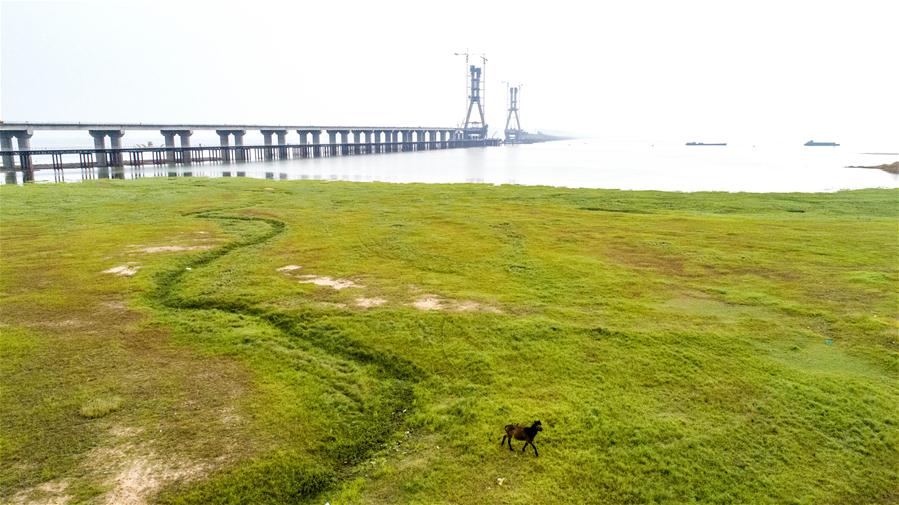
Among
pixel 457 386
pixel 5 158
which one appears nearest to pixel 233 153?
pixel 5 158

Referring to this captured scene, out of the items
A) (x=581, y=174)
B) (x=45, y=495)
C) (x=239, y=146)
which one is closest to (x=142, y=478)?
(x=45, y=495)

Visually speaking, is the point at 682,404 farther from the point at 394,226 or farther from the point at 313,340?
the point at 394,226

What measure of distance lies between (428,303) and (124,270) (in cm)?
647

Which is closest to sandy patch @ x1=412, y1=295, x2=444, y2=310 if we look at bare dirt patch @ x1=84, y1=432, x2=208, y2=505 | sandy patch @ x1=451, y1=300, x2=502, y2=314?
sandy patch @ x1=451, y1=300, x2=502, y2=314

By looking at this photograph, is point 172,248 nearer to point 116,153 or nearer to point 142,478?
point 142,478

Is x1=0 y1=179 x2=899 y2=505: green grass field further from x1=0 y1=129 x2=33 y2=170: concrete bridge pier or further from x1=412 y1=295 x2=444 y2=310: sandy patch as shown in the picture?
x1=0 y1=129 x2=33 y2=170: concrete bridge pier

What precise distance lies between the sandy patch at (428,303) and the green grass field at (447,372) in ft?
0.22

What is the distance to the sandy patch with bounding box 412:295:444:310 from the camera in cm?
887

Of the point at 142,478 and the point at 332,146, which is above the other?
the point at 332,146

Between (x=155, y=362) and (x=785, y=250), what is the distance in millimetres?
13307

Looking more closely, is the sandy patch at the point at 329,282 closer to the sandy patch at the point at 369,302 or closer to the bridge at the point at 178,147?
the sandy patch at the point at 369,302

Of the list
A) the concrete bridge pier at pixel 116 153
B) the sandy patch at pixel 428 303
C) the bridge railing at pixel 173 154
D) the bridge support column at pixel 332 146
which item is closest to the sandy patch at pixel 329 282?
the sandy patch at pixel 428 303

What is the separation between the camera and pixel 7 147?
58.9 m

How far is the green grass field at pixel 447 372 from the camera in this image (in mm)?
4938
